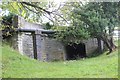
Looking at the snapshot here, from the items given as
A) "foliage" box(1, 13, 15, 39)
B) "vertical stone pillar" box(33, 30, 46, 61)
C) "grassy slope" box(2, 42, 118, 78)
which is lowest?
"grassy slope" box(2, 42, 118, 78)

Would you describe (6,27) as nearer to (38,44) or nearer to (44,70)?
(44,70)

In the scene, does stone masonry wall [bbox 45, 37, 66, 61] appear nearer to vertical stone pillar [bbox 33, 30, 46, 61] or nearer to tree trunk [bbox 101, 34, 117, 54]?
vertical stone pillar [bbox 33, 30, 46, 61]

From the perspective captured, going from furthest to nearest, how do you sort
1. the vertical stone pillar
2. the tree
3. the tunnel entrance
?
the tunnel entrance, the tree, the vertical stone pillar

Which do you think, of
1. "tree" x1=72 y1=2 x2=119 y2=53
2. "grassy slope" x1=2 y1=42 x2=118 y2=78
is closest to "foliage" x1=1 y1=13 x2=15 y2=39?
"grassy slope" x1=2 y1=42 x2=118 y2=78

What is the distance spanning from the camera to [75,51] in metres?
18.8

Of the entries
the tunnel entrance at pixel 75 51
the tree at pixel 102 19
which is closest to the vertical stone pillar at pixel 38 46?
the tree at pixel 102 19

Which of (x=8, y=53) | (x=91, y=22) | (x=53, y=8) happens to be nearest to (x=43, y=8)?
(x=53, y=8)

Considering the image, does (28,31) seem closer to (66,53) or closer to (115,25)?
(66,53)

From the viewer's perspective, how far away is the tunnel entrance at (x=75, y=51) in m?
18.4

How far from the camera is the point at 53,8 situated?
774 cm

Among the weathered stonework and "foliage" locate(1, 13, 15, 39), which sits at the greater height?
"foliage" locate(1, 13, 15, 39)

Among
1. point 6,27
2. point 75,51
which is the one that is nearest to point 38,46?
point 75,51

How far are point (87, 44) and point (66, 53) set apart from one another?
1483 millimetres

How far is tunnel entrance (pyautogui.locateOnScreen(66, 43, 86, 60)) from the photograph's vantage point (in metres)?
18.4
